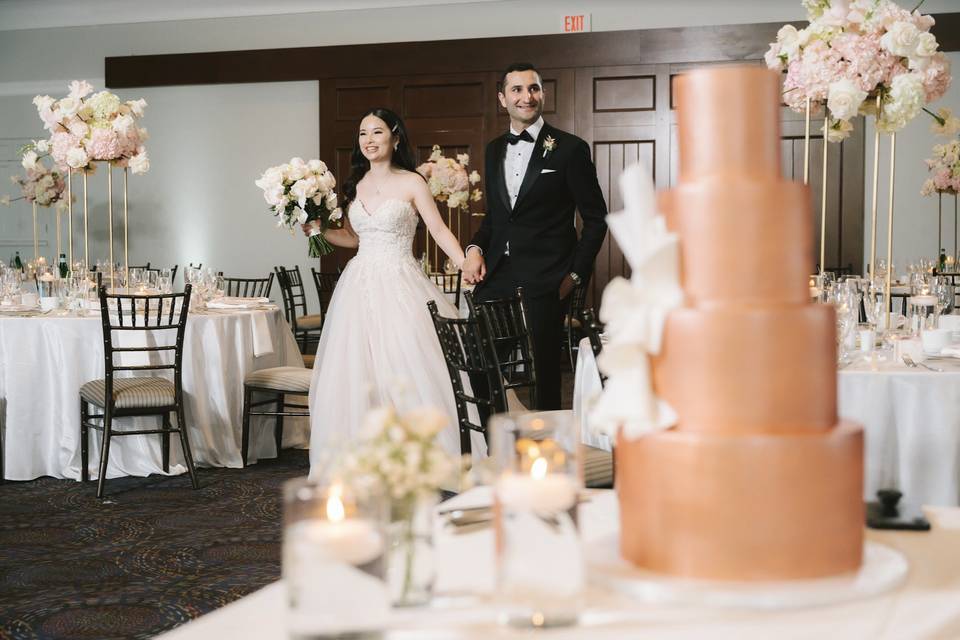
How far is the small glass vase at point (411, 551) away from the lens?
3.15 feet

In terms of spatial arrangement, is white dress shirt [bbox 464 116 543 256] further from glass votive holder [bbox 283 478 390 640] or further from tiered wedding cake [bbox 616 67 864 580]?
glass votive holder [bbox 283 478 390 640]

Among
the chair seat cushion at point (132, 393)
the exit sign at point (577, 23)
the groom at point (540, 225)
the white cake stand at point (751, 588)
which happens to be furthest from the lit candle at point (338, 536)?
the exit sign at point (577, 23)

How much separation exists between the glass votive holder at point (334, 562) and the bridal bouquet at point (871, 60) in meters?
2.87

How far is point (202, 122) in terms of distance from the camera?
10648mm

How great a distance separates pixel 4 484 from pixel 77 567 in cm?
182

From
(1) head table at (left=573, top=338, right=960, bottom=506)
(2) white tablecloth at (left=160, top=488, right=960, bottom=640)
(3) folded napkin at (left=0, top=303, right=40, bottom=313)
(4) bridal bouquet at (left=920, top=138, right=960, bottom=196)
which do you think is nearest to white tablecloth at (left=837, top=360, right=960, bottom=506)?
(1) head table at (left=573, top=338, right=960, bottom=506)

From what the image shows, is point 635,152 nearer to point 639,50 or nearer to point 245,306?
point 639,50

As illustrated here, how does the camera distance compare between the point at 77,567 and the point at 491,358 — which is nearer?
the point at 491,358

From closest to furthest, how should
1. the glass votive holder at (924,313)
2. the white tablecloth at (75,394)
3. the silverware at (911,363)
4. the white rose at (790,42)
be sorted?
1. the silverware at (911,363)
2. the white rose at (790,42)
3. the glass votive holder at (924,313)
4. the white tablecloth at (75,394)

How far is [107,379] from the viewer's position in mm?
4840

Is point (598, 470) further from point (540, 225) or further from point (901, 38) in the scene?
point (540, 225)

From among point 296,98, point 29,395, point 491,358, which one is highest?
point 296,98

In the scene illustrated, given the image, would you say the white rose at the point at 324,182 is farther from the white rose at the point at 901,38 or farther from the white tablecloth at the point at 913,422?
the white tablecloth at the point at 913,422

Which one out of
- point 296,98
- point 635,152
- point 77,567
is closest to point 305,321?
point 296,98
